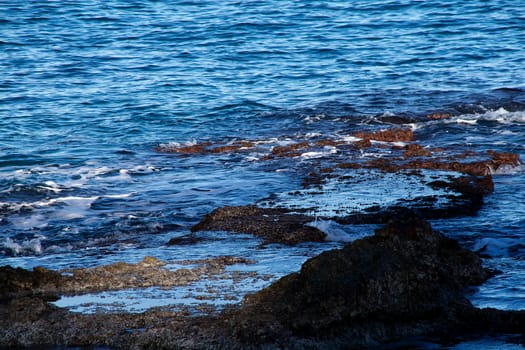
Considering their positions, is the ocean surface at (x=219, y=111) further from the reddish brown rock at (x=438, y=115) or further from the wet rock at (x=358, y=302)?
the wet rock at (x=358, y=302)

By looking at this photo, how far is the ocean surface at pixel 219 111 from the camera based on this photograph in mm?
7700

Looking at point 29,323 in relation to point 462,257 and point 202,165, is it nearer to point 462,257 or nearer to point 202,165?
point 462,257

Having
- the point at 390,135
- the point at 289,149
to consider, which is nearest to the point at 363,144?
the point at 390,135

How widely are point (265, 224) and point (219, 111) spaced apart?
7.43 m

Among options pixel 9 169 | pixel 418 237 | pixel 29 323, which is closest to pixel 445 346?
pixel 418 237

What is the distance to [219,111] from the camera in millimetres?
15141

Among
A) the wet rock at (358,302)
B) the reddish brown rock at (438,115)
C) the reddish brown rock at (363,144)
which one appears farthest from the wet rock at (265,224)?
the reddish brown rock at (438,115)

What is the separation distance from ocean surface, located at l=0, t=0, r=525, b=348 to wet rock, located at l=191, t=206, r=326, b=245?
192 mm

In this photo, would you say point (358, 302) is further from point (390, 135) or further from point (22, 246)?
point (390, 135)

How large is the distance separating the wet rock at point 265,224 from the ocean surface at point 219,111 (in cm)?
19

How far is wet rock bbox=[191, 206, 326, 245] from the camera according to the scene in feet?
24.2

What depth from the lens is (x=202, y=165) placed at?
11.6 meters

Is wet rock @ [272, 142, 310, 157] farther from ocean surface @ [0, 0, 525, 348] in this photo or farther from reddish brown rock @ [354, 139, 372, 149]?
reddish brown rock @ [354, 139, 372, 149]

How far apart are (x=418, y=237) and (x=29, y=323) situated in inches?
99.4
